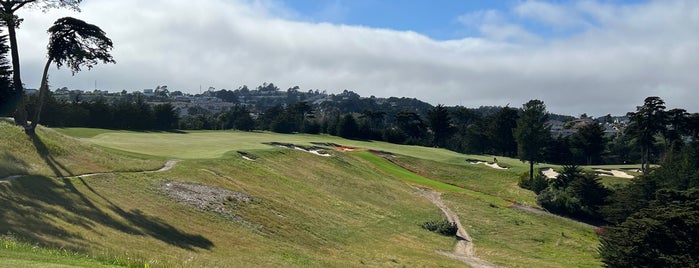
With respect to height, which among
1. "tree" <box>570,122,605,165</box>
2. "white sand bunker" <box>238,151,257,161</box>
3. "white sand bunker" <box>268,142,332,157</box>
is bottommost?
"white sand bunker" <box>238,151,257,161</box>

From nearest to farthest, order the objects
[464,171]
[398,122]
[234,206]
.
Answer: [234,206]
[464,171]
[398,122]

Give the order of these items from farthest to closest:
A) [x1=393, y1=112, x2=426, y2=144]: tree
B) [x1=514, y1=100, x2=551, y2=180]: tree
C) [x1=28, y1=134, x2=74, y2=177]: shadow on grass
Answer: [x1=393, y1=112, x2=426, y2=144]: tree, [x1=514, y1=100, x2=551, y2=180]: tree, [x1=28, y1=134, x2=74, y2=177]: shadow on grass

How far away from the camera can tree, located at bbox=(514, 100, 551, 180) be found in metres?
67.5

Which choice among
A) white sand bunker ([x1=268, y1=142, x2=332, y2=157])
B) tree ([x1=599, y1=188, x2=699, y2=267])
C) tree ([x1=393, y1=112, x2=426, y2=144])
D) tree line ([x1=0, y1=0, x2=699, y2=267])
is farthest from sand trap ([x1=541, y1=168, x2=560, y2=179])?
tree ([x1=393, y1=112, x2=426, y2=144])

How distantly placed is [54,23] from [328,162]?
3383 cm

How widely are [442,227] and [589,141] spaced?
256 ft

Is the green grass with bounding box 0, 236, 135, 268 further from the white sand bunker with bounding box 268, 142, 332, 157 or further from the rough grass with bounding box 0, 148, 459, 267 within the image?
the white sand bunker with bounding box 268, 142, 332, 157

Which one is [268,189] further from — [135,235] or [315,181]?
[135,235]

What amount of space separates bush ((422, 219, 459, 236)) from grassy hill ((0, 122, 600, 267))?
118cm

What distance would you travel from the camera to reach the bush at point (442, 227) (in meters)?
40.2

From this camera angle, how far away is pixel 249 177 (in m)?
41.9

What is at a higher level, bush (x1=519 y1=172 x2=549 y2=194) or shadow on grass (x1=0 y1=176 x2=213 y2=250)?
shadow on grass (x1=0 y1=176 x2=213 y2=250)

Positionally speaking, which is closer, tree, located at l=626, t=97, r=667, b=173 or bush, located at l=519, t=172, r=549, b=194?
bush, located at l=519, t=172, r=549, b=194

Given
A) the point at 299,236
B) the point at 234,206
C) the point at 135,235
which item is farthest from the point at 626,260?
the point at 135,235
